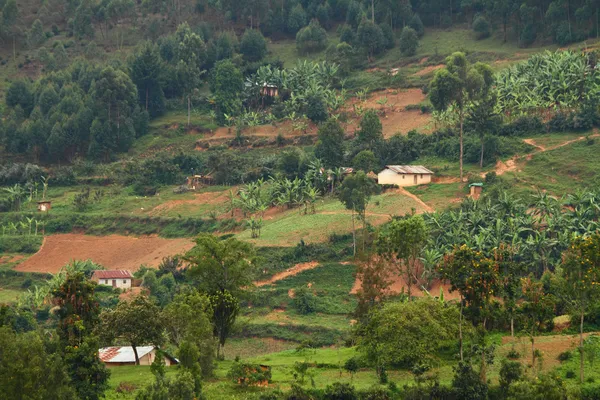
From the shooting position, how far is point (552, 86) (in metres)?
87.2

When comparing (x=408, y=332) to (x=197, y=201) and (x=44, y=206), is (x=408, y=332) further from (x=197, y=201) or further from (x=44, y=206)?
(x=44, y=206)

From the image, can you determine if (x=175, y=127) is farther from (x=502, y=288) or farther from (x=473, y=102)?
(x=502, y=288)

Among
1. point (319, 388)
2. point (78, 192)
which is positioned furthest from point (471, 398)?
point (78, 192)

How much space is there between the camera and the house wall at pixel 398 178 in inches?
3231

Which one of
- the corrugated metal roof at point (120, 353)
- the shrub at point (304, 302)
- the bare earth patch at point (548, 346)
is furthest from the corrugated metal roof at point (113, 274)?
the bare earth patch at point (548, 346)

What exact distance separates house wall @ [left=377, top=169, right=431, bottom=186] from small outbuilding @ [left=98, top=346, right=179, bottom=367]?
35009 mm

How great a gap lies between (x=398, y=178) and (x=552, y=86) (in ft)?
51.3

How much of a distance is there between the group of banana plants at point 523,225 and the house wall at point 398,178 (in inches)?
358

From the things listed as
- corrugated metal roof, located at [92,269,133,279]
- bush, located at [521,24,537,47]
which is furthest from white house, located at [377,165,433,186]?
bush, located at [521,24,537,47]

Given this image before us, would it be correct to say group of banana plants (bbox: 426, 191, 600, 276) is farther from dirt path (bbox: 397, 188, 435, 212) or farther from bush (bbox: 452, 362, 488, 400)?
bush (bbox: 452, 362, 488, 400)

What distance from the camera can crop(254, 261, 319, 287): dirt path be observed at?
72000mm

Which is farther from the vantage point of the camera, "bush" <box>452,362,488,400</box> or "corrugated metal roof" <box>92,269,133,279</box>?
"corrugated metal roof" <box>92,269,133,279</box>

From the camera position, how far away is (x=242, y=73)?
110m

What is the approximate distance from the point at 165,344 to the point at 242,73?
60068 mm
